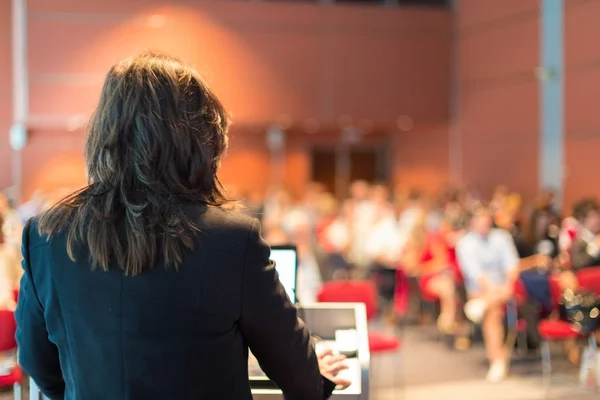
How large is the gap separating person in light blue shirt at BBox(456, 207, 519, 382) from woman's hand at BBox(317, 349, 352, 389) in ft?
15.8

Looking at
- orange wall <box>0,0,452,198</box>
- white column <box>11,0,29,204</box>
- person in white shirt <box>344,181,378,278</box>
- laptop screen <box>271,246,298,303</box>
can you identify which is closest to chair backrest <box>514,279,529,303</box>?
person in white shirt <box>344,181,378,278</box>

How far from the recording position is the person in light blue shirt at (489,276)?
6.37m

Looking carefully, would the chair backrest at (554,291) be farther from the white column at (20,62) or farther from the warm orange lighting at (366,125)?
the white column at (20,62)

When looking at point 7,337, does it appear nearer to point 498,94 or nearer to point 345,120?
point 498,94

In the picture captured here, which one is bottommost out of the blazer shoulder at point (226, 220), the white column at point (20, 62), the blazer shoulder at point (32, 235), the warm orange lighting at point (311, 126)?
the blazer shoulder at point (32, 235)

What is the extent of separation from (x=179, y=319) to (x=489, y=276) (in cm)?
564

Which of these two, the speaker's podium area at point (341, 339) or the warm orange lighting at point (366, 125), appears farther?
the warm orange lighting at point (366, 125)

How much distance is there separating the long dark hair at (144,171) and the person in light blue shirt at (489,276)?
5.32 m

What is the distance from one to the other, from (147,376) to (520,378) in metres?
5.34

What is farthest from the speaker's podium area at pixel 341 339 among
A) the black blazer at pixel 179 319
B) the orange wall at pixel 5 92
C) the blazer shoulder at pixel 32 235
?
the orange wall at pixel 5 92

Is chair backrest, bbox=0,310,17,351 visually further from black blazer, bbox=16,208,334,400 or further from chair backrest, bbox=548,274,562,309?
chair backrest, bbox=548,274,562,309

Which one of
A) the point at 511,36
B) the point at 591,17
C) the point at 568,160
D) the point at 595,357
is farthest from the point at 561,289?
the point at 511,36

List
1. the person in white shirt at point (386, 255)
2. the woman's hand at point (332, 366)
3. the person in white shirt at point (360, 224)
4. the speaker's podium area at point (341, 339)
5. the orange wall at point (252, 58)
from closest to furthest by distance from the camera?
the woman's hand at point (332, 366)
the speaker's podium area at point (341, 339)
the person in white shirt at point (386, 255)
the person in white shirt at point (360, 224)
the orange wall at point (252, 58)

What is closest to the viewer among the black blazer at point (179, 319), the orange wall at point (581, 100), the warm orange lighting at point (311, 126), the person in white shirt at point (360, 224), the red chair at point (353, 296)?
the black blazer at point (179, 319)
